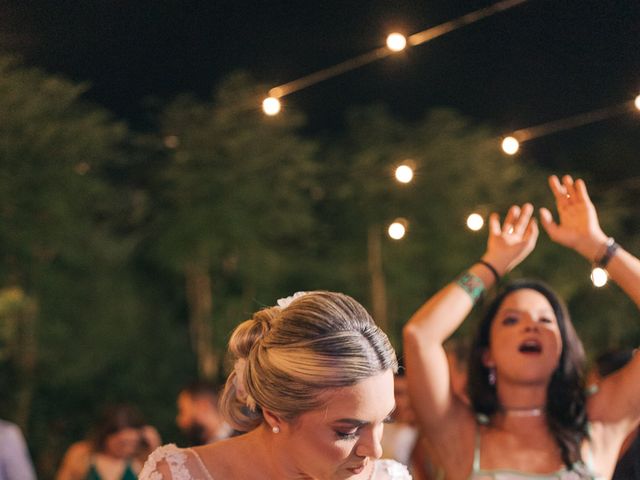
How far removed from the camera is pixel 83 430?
8.99 m

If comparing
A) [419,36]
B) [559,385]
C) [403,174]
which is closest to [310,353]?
[559,385]

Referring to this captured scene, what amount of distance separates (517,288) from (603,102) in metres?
3.74

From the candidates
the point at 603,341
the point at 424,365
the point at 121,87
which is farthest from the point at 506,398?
the point at 603,341

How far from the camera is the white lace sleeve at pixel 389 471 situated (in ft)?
6.70

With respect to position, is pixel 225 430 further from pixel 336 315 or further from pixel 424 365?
pixel 336 315

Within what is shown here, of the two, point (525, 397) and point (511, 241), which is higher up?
point (511, 241)

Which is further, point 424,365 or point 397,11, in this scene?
point 397,11

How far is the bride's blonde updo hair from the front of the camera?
1744 millimetres

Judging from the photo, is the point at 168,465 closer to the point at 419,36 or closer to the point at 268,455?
the point at 268,455

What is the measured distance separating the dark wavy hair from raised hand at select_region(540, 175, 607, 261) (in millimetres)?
205

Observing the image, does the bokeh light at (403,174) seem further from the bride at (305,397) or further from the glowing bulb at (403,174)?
the bride at (305,397)

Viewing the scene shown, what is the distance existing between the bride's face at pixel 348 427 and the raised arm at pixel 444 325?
1051mm

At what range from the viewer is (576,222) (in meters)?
2.87

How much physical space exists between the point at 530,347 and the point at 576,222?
0.37m
